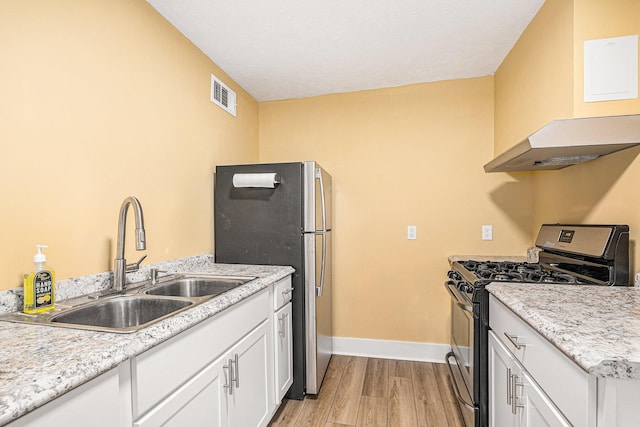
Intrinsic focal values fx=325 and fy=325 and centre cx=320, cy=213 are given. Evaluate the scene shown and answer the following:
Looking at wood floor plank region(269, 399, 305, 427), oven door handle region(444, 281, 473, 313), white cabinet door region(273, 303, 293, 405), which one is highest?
oven door handle region(444, 281, 473, 313)

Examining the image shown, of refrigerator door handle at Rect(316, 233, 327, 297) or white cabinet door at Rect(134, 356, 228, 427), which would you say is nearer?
white cabinet door at Rect(134, 356, 228, 427)

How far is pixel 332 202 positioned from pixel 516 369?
197 cm

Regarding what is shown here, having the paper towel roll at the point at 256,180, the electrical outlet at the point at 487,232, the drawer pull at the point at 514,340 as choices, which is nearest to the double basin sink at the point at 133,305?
the paper towel roll at the point at 256,180

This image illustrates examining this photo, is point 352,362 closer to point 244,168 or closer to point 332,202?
point 332,202

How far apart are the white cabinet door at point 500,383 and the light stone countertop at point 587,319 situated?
24 centimetres

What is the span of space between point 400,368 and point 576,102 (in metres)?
2.20

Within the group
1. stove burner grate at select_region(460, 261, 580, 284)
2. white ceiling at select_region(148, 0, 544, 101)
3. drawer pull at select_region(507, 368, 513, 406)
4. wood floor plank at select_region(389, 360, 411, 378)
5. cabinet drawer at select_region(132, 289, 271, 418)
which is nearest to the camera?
A: cabinet drawer at select_region(132, 289, 271, 418)

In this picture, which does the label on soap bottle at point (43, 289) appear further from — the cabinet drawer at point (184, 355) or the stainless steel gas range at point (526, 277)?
the stainless steel gas range at point (526, 277)

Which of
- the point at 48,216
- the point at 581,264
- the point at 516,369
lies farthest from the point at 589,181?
the point at 48,216

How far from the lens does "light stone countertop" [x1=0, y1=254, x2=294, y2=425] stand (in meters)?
0.62

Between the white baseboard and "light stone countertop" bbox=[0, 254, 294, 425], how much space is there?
1.95 metres

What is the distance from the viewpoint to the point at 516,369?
1.25 metres

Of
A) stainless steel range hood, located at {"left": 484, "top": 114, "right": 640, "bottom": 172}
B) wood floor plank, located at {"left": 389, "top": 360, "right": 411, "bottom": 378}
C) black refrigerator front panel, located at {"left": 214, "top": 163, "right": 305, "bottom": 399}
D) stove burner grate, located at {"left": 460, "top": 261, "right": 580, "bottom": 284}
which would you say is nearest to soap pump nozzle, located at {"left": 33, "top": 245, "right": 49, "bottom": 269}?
black refrigerator front panel, located at {"left": 214, "top": 163, "right": 305, "bottom": 399}

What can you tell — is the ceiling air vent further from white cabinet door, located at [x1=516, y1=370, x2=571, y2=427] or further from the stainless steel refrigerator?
white cabinet door, located at [x1=516, y1=370, x2=571, y2=427]
